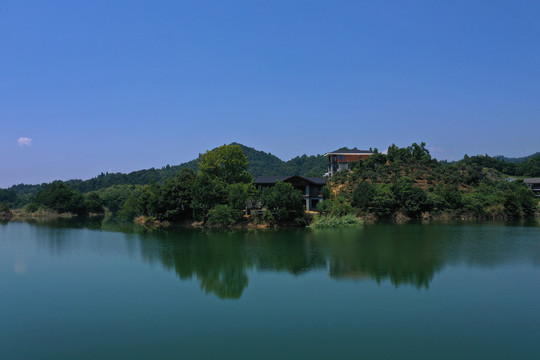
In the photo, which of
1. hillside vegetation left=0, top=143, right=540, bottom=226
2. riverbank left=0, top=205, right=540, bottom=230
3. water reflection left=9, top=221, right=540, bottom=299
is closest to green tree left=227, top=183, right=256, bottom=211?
hillside vegetation left=0, top=143, right=540, bottom=226

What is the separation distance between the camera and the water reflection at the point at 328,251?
18.1 m

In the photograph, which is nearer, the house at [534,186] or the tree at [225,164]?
the tree at [225,164]

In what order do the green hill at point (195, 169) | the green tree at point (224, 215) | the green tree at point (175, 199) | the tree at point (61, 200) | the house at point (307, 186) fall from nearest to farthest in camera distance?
the green tree at point (224, 215) → the green tree at point (175, 199) → the house at point (307, 186) → the tree at point (61, 200) → the green hill at point (195, 169)

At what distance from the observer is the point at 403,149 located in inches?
2341

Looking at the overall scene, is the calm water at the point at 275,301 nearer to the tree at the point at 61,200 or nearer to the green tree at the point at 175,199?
the green tree at the point at 175,199

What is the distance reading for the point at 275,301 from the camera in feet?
46.6

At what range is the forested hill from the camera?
121m

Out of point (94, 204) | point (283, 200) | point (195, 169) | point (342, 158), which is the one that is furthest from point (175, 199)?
point (195, 169)

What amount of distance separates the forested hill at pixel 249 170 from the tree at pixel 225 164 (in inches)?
2435

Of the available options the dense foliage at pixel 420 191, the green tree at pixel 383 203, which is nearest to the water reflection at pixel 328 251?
the green tree at pixel 383 203

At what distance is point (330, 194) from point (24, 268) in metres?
33.1

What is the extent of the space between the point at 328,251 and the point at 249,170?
109259 mm

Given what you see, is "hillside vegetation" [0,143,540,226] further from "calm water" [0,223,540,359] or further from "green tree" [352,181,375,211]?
"calm water" [0,223,540,359]

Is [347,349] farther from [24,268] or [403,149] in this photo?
[403,149]
